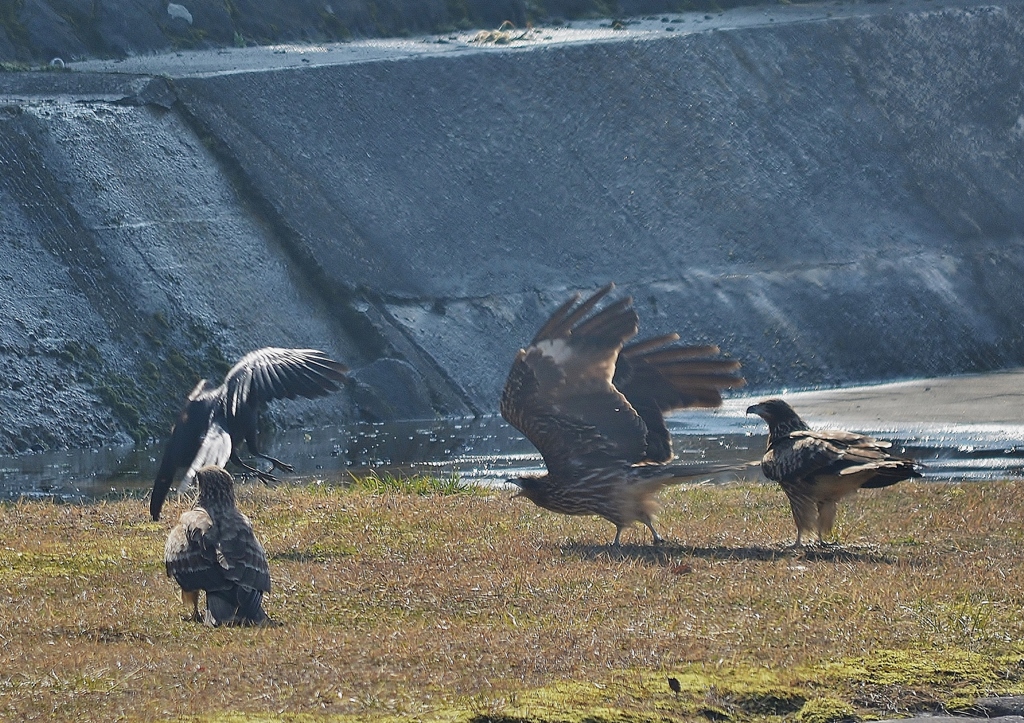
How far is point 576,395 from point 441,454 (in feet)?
37.0

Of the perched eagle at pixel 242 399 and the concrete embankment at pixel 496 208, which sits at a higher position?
the concrete embankment at pixel 496 208

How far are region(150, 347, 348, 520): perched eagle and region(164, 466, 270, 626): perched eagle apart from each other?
391 centimetres

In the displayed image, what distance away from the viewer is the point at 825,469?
11.6 m

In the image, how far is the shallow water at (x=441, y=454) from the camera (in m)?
20.1

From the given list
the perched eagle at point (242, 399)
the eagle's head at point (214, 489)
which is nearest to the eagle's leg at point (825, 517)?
the eagle's head at point (214, 489)

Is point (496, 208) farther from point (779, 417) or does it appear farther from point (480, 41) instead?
point (779, 417)

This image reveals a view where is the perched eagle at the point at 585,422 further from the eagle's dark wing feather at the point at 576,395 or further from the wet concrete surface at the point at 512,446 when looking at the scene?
the wet concrete surface at the point at 512,446

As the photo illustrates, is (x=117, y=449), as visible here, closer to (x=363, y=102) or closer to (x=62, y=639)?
(x=363, y=102)

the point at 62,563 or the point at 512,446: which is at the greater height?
the point at 512,446

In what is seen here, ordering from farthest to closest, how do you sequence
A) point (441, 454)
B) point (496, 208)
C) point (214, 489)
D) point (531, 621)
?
point (496, 208), point (441, 454), point (214, 489), point (531, 621)

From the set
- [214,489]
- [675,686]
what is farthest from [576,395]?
[675,686]

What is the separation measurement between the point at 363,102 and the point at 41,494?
59.2ft

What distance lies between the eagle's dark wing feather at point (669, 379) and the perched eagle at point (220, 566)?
434cm

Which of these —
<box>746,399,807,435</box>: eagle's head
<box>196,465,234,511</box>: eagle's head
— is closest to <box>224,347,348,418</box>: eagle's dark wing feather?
<box>196,465,234,511</box>: eagle's head
